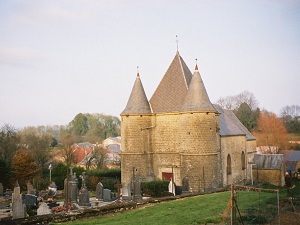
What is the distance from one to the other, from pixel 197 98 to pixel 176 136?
344 cm

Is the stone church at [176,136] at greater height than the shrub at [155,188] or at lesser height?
greater

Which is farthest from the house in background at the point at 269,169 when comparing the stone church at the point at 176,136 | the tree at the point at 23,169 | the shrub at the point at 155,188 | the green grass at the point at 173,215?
the tree at the point at 23,169

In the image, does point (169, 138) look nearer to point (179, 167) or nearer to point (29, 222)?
point (179, 167)

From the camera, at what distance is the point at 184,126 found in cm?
2512

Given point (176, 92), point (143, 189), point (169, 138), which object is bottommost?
point (143, 189)

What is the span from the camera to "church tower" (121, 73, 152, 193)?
26656mm

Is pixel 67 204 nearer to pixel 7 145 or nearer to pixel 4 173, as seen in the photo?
pixel 4 173

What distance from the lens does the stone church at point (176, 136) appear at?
24688 mm

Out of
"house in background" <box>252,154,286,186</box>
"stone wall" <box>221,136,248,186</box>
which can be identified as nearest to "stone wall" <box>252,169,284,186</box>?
"house in background" <box>252,154,286,186</box>

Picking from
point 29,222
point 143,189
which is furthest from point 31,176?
point 29,222

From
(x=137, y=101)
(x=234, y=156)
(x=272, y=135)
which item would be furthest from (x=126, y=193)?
(x=272, y=135)

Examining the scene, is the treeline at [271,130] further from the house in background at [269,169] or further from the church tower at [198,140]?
the church tower at [198,140]

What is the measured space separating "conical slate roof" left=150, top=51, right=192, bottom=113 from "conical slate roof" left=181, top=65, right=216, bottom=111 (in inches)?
46.7

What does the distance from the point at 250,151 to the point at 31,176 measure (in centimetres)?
2275
